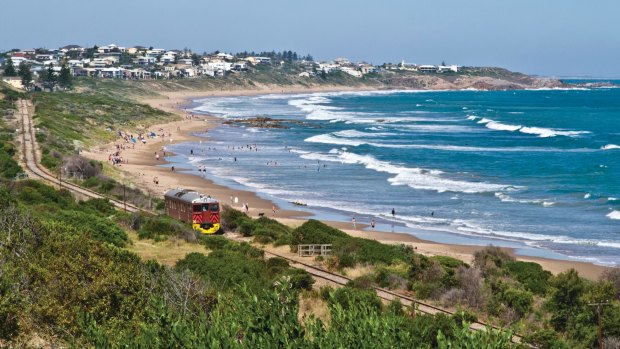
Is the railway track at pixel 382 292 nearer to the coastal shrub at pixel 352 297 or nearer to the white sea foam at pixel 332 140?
the coastal shrub at pixel 352 297

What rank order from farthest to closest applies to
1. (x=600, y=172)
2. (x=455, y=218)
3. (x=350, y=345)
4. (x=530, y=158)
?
(x=530, y=158) → (x=600, y=172) → (x=455, y=218) → (x=350, y=345)

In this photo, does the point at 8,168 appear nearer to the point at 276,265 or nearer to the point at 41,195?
the point at 41,195

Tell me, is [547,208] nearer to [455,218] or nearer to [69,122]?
[455,218]

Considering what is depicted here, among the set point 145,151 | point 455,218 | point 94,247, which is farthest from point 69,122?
point 94,247

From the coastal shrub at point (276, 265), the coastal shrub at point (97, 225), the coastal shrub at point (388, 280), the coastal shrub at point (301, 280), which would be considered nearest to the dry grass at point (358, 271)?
the coastal shrub at point (388, 280)

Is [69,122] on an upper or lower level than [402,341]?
lower

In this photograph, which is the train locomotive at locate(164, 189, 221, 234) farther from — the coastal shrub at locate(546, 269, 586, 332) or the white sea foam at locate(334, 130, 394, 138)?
the white sea foam at locate(334, 130, 394, 138)
